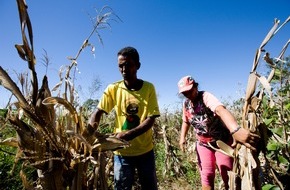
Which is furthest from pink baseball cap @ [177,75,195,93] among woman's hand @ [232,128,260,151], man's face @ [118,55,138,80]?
woman's hand @ [232,128,260,151]

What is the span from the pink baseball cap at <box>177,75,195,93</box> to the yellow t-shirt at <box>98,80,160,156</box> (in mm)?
399

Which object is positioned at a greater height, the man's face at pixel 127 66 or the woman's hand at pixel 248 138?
the man's face at pixel 127 66

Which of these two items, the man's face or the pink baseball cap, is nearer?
the man's face

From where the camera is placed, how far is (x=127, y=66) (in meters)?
2.02

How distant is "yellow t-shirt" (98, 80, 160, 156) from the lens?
2066mm

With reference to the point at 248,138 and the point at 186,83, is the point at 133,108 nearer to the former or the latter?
the point at 186,83

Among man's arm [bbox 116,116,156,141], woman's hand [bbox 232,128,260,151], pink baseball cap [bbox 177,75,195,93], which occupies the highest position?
pink baseball cap [bbox 177,75,195,93]

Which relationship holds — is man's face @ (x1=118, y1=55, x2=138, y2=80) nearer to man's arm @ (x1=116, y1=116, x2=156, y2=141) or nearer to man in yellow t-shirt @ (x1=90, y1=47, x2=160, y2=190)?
man in yellow t-shirt @ (x1=90, y1=47, x2=160, y2=190)

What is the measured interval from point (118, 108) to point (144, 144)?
13.2 inches

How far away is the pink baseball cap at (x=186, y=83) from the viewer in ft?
7.98

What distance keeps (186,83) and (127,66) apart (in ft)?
2.17

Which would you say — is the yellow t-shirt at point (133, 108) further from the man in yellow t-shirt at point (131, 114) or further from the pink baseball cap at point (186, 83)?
the pink baseball cap at point (186, 83)

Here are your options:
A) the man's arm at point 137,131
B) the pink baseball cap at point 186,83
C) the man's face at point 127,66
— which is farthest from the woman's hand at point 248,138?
the pink baseball cap at point 186,83

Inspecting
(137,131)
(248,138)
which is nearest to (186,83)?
(137,131)
